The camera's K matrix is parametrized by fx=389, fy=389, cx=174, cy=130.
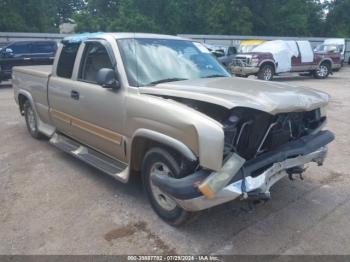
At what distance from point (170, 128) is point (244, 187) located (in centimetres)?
85

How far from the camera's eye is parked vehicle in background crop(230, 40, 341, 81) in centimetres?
1780

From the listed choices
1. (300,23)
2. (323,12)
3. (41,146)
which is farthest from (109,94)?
(323,12)

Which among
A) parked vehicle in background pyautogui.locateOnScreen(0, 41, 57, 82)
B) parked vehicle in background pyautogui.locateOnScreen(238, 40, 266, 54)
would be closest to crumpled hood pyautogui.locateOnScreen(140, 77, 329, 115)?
parked vehicle in background pyautogui.locateOnScreen(0, 41, 57, 82)

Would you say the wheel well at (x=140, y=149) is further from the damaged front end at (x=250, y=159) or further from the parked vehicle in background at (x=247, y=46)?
the parked vehicle in background at (x=247, y=46)

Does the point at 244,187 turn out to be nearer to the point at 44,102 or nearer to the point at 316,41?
the point at 44,102

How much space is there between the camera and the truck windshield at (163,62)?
Result: 14.3ft

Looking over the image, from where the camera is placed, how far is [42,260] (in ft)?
11.2

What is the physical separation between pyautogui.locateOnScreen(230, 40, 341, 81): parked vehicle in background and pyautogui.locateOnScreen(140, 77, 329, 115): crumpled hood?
13826mm

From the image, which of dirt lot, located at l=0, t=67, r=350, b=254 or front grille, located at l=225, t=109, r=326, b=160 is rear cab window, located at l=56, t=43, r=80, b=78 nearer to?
dirt lot, located at l=0, t=67, r=350, b=254

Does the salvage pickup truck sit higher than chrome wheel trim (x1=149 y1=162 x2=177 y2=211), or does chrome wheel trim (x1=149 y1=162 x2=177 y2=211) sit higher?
the salvage pickup truck

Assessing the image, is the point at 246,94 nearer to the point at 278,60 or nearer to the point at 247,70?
the point at 247,70

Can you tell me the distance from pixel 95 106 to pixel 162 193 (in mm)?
1438

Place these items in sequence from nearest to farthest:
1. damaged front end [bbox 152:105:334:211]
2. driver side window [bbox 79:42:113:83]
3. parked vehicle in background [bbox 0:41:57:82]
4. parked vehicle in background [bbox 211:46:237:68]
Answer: damaged front end [bbox 152:105:334:211] → driver side window [bbox 79:42:113:83] → parked vehicle in background [bbox 0:41:57:82] → parked vehicle in background [bbox 211:46:237:68]

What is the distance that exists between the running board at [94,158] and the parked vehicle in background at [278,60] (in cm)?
1320
